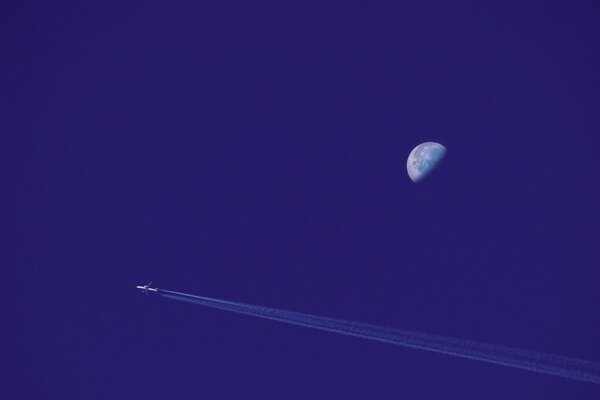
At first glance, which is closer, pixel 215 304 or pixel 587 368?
pixel 587 368

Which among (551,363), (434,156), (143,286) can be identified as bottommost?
(143,286)

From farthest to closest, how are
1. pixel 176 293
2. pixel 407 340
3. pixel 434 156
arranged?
pixel 176 293 < pixel 407 340 < pixel 434 156

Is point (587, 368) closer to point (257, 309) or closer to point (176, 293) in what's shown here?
point (257, 309)

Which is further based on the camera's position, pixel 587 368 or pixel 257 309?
pixel 257 309

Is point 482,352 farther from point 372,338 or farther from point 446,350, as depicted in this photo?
point 372,338

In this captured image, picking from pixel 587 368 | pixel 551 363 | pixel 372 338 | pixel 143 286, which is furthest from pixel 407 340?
pixel 143 286

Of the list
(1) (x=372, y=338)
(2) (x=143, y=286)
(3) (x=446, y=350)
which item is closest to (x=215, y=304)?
(2) (x=143, y=286)

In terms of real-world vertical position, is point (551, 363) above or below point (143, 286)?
above

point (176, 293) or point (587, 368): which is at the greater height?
point (587, 368)

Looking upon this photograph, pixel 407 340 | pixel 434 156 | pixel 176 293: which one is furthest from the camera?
pixel 176 293
